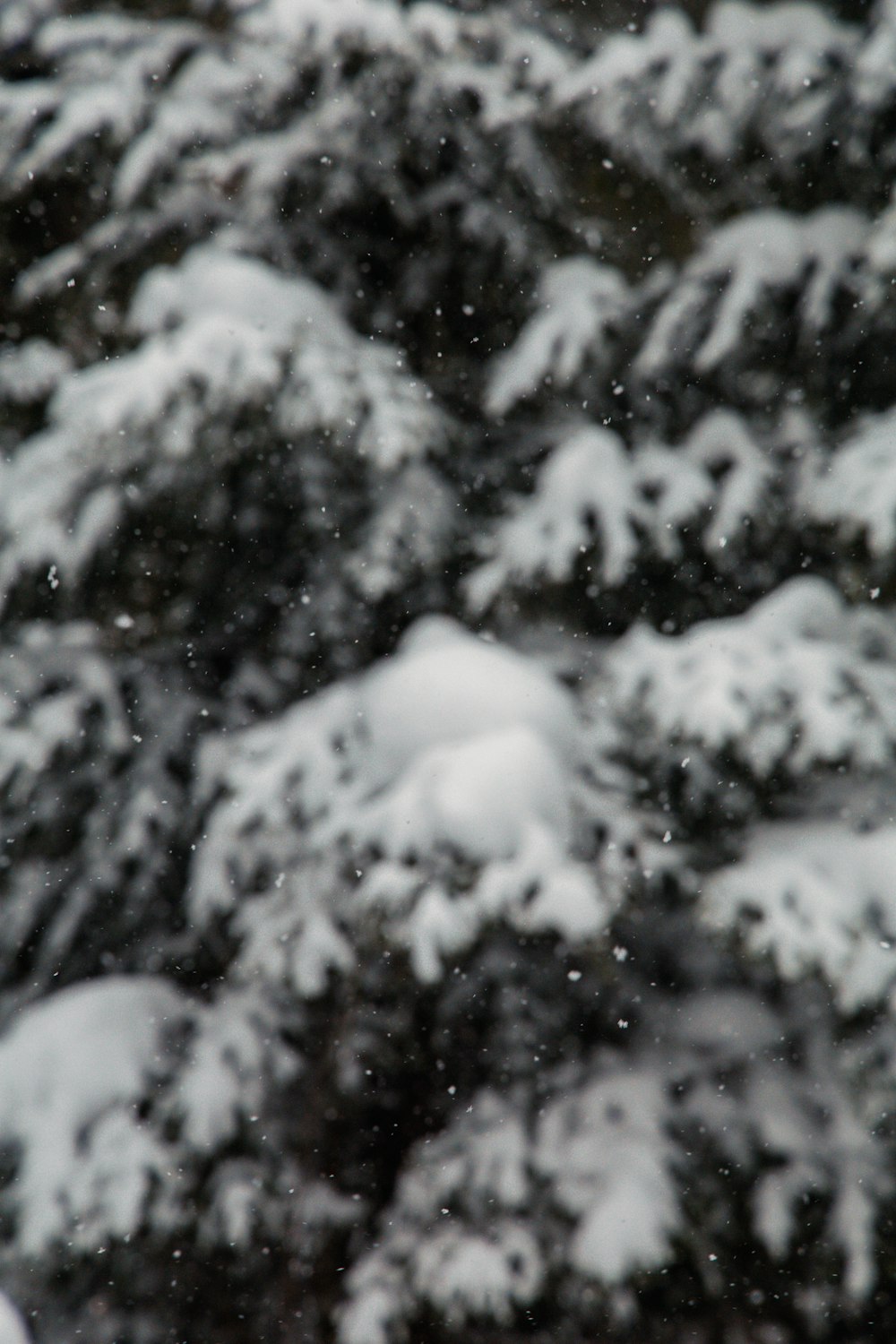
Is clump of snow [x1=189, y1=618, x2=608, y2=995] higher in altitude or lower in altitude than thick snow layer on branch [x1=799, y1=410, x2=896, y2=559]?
lower

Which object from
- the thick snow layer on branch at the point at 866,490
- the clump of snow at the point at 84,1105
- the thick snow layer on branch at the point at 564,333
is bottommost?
the clump of snow at the point at 84,1105

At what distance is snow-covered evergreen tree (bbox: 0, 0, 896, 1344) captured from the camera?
2.18 meters

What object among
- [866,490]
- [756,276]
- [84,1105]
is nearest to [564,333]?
[756,276]

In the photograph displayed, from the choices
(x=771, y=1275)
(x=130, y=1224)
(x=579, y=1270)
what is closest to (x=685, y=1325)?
(x=771, y=1275)

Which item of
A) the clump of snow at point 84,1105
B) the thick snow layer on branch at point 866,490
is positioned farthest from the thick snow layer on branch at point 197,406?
the clump of snow at point 84,1105

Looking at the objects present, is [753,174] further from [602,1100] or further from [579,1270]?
[579,1270]

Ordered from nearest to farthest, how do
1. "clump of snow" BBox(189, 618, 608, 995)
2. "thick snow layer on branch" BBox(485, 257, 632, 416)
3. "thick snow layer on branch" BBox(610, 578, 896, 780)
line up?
"clump of snow" BBox(189, 618, 608, 995)
"thick snow layer on branch" BBox(610, 578, 896, 780)
"thick snow layer on branch" BBox(485, 257, 632, 416)

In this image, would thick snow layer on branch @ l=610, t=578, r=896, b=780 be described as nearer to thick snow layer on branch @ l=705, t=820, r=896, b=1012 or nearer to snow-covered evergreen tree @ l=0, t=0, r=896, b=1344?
snow-covered evergreen tree @ l=0, t=0, r=896, b=1344

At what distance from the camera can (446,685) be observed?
2320 millimetres

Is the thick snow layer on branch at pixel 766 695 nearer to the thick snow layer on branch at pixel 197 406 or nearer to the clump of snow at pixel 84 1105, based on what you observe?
the thick snow layer on branch at pixel 197 406

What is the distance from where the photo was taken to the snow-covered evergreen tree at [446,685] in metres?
2.18

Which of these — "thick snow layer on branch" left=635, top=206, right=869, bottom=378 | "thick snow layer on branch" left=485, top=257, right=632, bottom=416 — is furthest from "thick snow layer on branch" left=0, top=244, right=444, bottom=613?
"thick snow layer on branch" left=635, top=206, right=869, bottom=378

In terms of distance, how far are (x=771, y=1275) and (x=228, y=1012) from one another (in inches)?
54.4

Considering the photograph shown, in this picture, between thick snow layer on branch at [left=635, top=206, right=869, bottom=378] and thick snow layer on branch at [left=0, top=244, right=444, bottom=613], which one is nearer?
thick snow layer on branch at [left=0, top=244, right=444, bottom=613]
